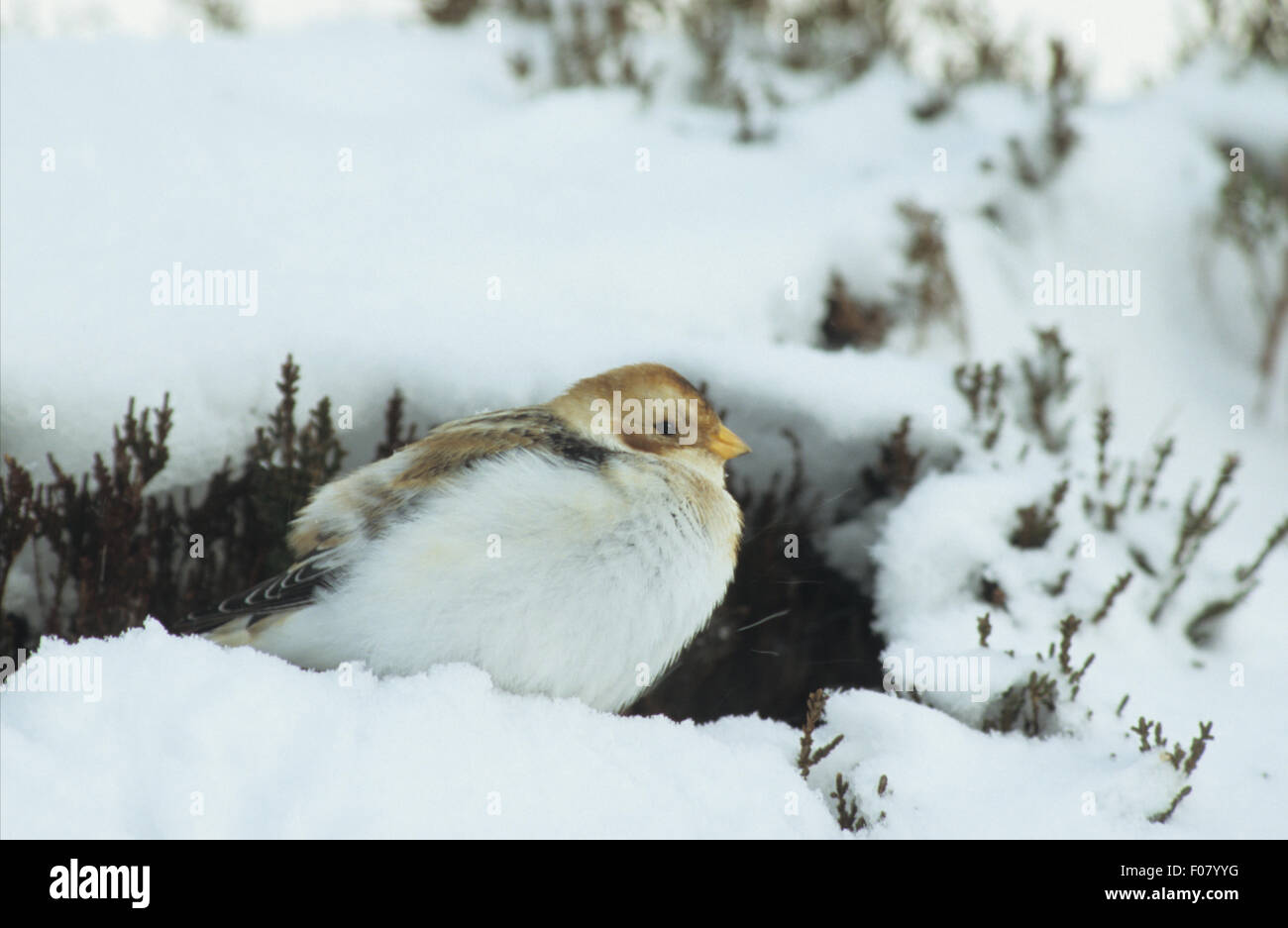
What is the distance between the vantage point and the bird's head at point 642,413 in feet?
9.57

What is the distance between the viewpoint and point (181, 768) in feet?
6.86

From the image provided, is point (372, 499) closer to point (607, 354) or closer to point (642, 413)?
point (642, 413)

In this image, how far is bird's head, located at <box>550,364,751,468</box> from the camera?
9.57ft

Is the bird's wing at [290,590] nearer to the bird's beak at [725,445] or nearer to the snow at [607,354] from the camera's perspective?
the snow at [607,354]

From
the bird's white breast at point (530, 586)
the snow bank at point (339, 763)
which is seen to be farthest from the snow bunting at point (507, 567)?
the snow bank at point (339, 763)

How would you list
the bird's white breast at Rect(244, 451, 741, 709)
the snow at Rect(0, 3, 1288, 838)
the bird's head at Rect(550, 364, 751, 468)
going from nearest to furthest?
the snow at Rect(0, 3, 1288, 838)
the bird's white breast at Rect(244, 451, 741, 709)
the bird's head at Rect(550, 364, 751, 468)

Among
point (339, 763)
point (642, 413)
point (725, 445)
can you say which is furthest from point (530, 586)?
point (725, 445)

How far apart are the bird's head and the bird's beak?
1.8 inches

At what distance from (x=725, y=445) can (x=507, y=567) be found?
A: 0.85 m

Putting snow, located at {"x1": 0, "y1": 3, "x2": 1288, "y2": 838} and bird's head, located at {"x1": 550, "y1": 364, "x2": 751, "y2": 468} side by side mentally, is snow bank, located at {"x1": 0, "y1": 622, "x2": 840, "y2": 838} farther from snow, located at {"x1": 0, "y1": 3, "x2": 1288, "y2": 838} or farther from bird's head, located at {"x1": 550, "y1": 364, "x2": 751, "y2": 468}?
bird's head, located at {"x1": 550, "y1": 364, "x2": 751, "y2": 468}

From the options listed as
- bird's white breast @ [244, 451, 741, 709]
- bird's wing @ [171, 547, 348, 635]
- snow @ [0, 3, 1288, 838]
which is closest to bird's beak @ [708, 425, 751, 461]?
bird's white breast @ [244, 451, 741, 709]
